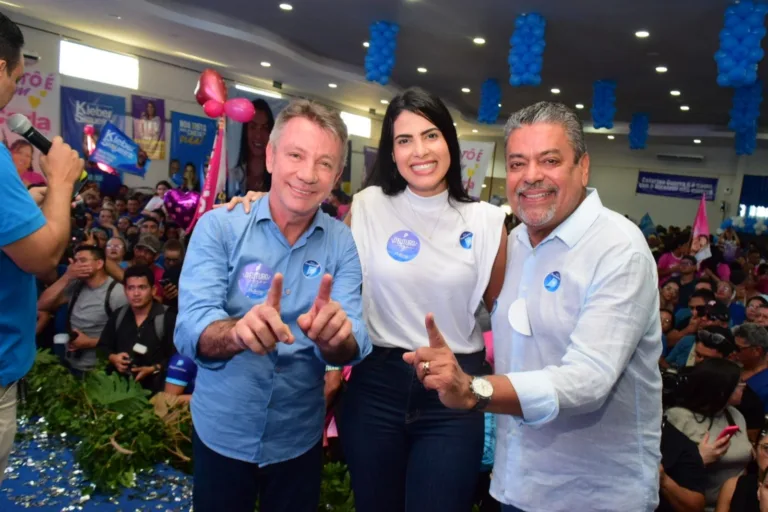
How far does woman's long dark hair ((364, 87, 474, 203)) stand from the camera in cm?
182

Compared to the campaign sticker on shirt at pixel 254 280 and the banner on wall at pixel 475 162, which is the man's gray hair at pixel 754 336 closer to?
the banner on wall at pixel 475 162

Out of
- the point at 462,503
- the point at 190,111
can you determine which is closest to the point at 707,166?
the point at 190,111

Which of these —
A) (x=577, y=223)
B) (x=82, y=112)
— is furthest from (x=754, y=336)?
(x=82, y=112)

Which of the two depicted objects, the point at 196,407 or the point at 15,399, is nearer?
the point at 196,407

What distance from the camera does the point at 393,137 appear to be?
1880 millimetres

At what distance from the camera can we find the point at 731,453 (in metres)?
2.67

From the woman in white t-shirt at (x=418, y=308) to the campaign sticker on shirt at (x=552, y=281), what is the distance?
13.1 inches

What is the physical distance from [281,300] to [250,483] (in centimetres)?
51

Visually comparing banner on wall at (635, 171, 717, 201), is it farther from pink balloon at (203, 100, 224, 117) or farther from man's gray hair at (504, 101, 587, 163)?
man's gray hair at (504, 101, 587, 163)

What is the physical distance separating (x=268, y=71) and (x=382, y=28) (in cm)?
496

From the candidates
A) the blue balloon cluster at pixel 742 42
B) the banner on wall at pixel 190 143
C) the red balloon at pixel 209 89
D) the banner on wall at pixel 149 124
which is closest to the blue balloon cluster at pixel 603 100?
the blue balloon cluster at pixel 742 42

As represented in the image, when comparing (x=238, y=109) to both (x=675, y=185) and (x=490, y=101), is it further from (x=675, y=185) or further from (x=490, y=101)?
(x=675, y=185)

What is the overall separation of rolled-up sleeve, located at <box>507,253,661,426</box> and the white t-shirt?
48 centimetres

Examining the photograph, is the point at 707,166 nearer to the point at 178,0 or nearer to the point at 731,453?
the point at 178,0
